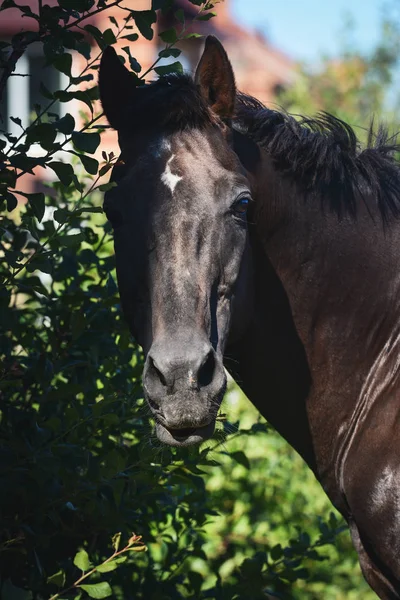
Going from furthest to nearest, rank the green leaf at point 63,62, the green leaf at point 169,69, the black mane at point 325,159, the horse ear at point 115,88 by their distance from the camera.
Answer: the black mane at point 325,159 < the horse ear at point 115,88 < the green leaf at point 169,69 < the green leaf at point 63,62

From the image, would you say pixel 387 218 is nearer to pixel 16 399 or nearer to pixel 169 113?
pixel 169 113

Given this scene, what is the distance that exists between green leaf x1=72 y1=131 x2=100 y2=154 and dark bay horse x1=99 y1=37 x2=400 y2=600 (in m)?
0.25

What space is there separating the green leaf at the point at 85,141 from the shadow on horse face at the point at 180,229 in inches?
9.3

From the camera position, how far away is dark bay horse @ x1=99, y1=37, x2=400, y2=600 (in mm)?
2521

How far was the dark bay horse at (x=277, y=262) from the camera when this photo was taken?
8.27 ft

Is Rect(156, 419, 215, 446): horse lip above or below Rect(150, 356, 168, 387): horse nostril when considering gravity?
below

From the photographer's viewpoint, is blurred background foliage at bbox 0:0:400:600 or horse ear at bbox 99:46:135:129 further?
horse ear at bbox 99:46:135:129

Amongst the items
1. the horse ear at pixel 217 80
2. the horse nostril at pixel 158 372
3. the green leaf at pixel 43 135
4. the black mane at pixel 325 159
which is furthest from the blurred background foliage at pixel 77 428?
the black mane at pixel 325 159

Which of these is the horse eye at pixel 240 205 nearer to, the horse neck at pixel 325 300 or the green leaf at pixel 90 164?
the horse neck at pixel 325 300

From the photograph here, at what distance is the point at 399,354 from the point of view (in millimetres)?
2826

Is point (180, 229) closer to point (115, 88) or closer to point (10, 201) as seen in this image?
point (10, 201)

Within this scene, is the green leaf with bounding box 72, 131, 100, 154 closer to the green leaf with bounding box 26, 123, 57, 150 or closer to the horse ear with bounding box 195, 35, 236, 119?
the green leaf with bounding box 26, 123, 57, 150

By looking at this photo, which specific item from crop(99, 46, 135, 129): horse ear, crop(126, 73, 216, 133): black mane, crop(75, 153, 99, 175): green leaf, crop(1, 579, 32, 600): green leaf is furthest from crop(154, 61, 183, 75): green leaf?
crop(1, 579, 32, 600): green leaf

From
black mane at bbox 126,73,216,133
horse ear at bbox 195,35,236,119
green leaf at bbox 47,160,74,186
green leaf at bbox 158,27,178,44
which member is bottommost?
green leaf at bbox 47,160,74,186
